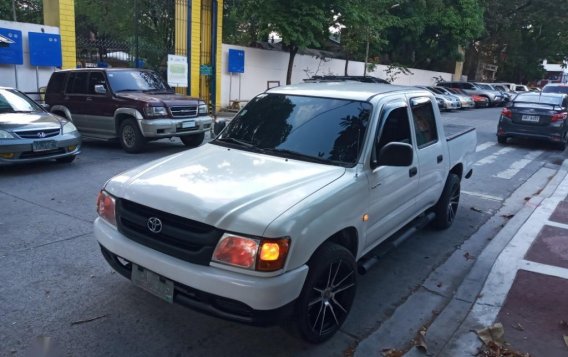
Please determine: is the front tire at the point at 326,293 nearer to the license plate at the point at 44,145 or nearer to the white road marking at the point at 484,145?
the license plate at the point at 44,145

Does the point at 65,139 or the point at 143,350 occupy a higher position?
the point at 65,139

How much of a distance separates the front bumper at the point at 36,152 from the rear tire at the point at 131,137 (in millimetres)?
1492

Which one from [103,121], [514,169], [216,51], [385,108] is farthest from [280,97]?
[216,51]

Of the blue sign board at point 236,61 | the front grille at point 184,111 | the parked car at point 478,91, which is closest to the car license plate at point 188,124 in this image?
the front grille at point 184,111

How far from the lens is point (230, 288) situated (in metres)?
2.89

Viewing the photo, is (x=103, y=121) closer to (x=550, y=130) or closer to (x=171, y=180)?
(x=171, y=180)

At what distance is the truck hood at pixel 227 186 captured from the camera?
2984 mm

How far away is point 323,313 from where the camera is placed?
345 centimetres

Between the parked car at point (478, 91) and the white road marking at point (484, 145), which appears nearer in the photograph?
the white road marking at point (484, 145)

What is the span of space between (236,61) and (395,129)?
54.8 ft

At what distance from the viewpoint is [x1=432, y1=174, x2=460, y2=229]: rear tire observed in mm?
5891

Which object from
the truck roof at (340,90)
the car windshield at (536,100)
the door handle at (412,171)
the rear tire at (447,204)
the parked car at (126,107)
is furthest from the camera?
the car windshield at (536,100)

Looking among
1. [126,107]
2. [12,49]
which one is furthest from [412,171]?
[12,49]

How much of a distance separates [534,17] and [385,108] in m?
42.2
